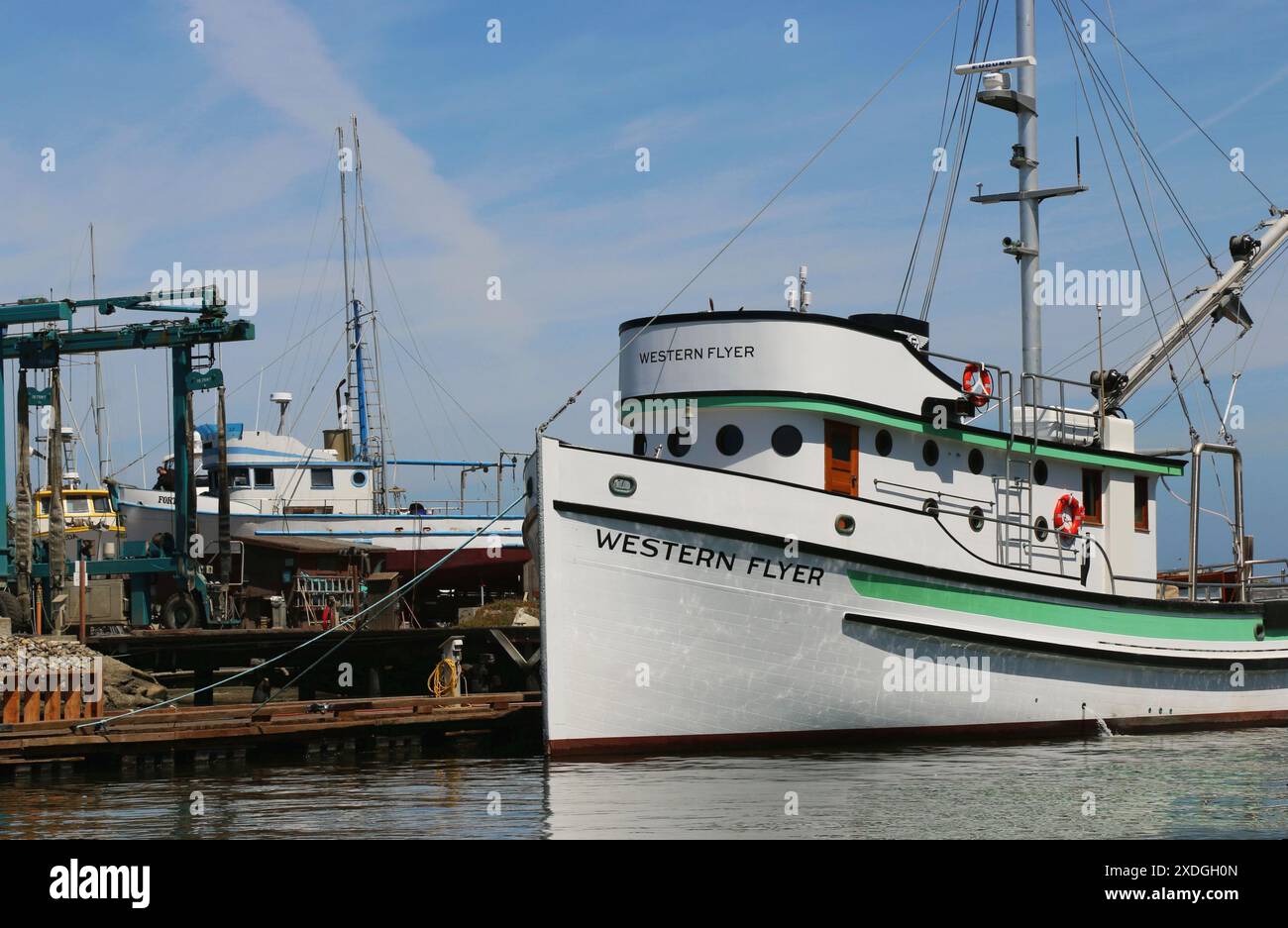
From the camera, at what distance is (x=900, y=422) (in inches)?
742

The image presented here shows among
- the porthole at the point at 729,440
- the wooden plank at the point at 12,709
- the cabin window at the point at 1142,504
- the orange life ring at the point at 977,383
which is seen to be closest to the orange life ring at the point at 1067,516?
the orange life ring at the point at 977,383

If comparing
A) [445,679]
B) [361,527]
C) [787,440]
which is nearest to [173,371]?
[361,527]

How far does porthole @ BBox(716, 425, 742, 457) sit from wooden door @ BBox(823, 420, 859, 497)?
1094 mm

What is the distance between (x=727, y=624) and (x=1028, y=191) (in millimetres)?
9188

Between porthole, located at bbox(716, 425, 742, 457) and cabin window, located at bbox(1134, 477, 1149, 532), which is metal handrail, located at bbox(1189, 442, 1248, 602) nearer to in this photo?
cabin window, located at bbox(1134, 477, 1149, 532)

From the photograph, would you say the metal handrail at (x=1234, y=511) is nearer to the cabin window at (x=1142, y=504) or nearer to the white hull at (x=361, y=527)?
the cabin window at (x=1142, y=504)

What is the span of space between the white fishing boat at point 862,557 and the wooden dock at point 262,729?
3.53 metres

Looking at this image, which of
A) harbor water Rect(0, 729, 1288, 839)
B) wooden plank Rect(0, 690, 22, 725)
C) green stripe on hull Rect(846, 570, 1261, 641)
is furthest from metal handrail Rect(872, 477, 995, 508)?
wooden plank Rect(0, 690, 22, 725)

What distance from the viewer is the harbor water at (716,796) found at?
41.6ft

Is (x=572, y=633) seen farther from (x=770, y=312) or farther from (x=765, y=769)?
(x=770, y=312)

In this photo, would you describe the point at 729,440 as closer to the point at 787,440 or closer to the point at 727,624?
the point at 787,440
